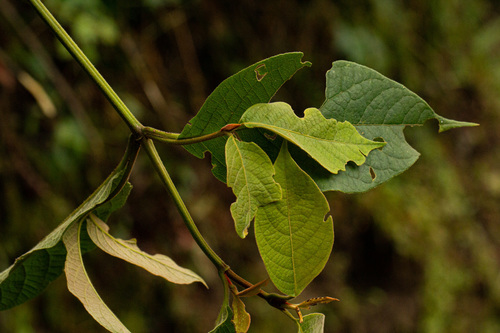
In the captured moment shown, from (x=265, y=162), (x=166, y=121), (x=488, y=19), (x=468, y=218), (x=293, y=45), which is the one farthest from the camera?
(x=488, y=19)

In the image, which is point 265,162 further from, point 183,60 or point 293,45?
point 293,45

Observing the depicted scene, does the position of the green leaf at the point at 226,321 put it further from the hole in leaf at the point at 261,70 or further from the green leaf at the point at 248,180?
the hole in leaf at the point at 261,70

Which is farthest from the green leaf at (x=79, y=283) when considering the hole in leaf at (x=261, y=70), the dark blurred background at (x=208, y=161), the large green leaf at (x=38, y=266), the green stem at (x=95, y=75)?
the dark blurred background at (x=208, y=161)

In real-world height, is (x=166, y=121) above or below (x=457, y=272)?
above

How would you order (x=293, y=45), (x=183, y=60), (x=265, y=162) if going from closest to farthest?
(x=265, y=162) → (x=183, y=60) → (x=293, y=45)

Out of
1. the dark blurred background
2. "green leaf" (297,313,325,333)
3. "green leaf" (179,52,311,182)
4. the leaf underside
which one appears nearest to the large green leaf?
the leaf underside

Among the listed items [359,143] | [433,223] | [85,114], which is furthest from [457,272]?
[359,143]

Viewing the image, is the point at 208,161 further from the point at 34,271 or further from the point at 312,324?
the point at 312,324
